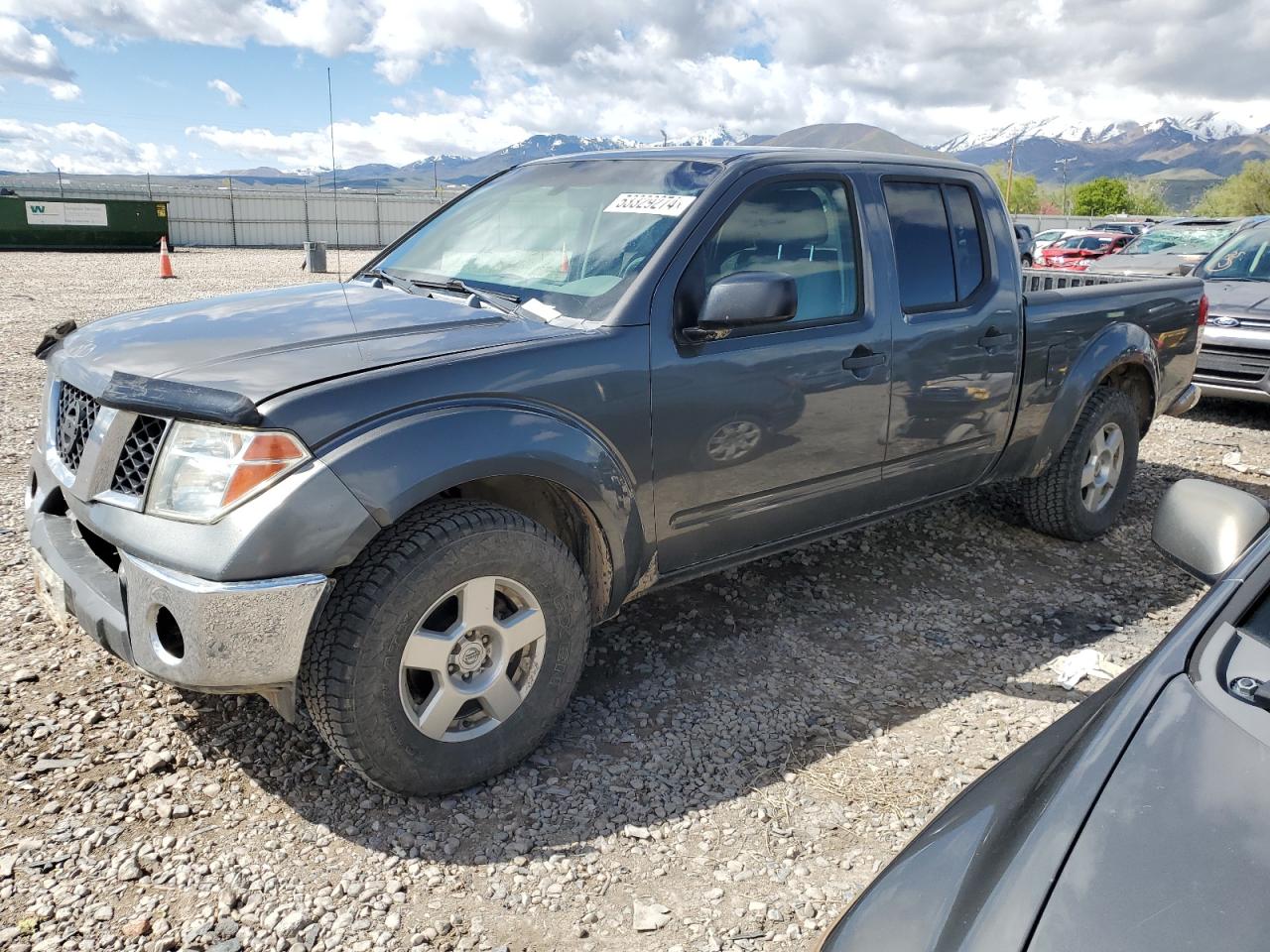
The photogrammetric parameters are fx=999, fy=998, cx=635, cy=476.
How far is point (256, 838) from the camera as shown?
2688 mm

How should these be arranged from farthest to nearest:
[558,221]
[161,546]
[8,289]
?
[8,289]
[558,221]
[161,546]

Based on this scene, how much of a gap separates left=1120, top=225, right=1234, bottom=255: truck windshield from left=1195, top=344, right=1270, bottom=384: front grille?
6901 millimetres

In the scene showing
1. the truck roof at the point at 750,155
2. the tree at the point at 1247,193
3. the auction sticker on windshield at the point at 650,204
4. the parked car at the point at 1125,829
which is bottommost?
the parked car at the point at 1125,829

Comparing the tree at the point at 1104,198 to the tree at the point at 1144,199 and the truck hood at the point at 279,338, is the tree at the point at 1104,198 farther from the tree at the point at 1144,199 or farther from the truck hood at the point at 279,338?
the truck hood at the point at 279,338

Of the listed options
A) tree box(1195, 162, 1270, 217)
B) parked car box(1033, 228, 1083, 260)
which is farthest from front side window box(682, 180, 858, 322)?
tree box(1195, 162, 1270, 217)

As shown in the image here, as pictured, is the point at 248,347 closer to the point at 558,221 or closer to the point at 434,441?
the point at 434,441

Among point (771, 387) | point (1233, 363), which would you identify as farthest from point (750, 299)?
point (1233, 363)

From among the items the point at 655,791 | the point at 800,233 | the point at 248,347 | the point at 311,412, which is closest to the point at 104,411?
the point at 248,347

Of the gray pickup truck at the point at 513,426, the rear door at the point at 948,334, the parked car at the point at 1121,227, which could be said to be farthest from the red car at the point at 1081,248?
the gray pickup truck at the point at 513,426

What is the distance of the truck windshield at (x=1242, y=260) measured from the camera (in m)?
8.98

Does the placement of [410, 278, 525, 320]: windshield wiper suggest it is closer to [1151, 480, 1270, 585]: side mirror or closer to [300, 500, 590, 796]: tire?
[300, 500, 590, 796]: tire

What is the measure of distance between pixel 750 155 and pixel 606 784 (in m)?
2.20

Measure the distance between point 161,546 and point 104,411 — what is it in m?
0.51

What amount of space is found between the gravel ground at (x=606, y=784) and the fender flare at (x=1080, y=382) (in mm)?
647
